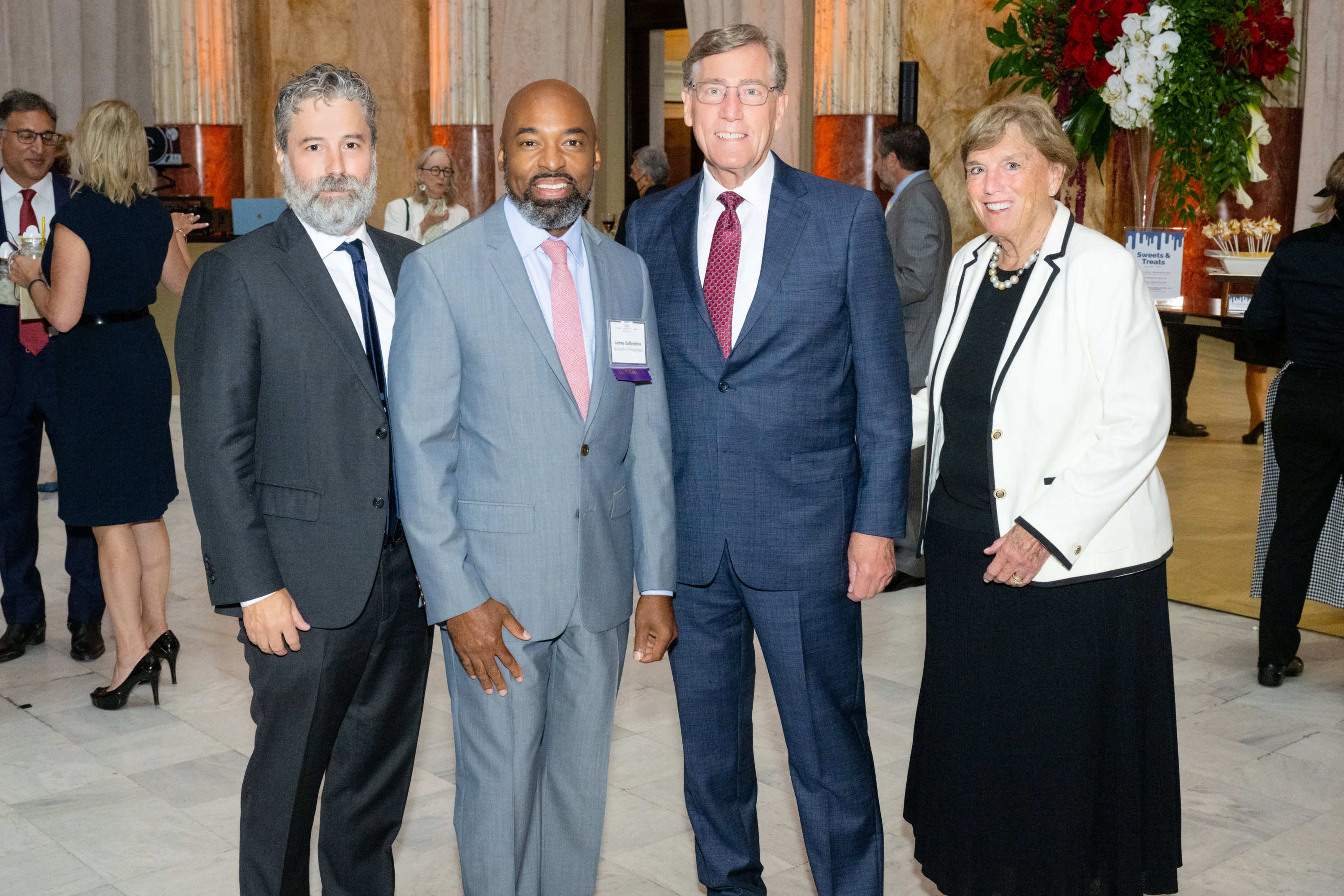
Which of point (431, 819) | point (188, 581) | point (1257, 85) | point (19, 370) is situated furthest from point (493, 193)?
point (431, 819)

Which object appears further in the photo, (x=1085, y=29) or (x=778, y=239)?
(x=1085, y=29)

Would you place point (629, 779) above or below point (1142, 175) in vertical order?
below

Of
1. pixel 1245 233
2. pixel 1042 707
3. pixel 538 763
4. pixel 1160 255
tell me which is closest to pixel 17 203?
pixel 538 763

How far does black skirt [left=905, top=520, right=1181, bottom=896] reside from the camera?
2.53 m

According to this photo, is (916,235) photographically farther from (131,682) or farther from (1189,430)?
(131,682)

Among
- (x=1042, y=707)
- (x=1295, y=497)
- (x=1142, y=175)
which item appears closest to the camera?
(x=1042, y=707)

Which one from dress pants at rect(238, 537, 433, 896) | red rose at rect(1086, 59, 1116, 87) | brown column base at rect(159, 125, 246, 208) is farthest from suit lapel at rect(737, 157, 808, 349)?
brown column base at rect(159, 125, 246, 208)

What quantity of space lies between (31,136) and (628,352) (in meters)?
3.35

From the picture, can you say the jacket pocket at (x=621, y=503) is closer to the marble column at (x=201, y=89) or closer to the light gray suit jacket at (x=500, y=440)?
the light gray suit jacket at (x=500, y=440)

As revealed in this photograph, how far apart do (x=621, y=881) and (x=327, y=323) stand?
5.28ft

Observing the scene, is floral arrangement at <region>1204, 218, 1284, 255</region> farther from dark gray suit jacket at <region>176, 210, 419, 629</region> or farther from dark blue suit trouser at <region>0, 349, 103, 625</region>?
dark blue suit trouser at <region>0, 349, 103, 625</region>

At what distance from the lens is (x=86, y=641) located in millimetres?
4793

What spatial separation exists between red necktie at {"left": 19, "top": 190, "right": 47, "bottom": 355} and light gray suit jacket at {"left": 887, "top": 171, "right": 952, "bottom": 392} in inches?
129

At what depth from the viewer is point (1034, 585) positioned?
8.30 ft
